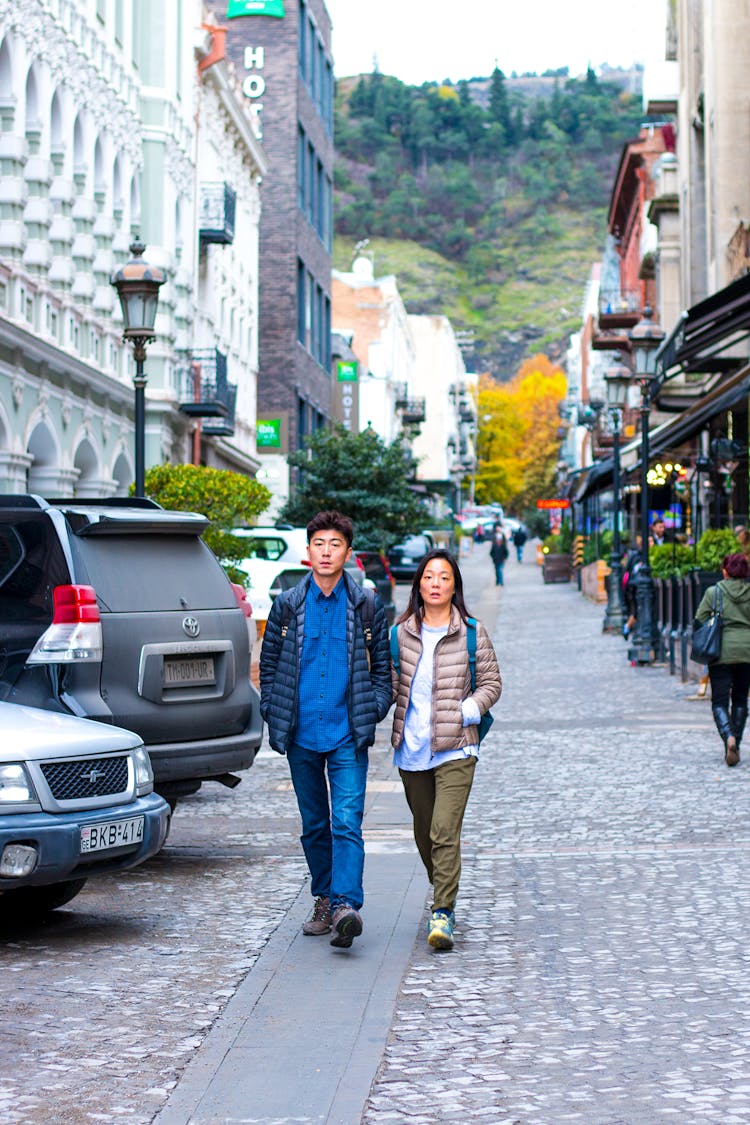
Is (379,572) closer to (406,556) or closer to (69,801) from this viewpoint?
(406,556)

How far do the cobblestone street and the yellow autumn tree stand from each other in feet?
414

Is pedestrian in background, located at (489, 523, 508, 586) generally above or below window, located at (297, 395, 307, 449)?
below

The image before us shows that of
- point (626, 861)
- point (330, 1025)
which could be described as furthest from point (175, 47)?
point (330, 1025)

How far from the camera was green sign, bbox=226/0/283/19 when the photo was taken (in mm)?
54406

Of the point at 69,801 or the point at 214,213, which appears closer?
the point at 69,801

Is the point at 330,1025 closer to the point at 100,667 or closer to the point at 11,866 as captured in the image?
the point at 11,866

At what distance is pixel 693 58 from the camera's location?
128 feet

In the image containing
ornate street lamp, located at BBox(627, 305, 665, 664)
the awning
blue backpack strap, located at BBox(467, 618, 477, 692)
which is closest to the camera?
blue backpack strap, located at BBox(467, 618, 477, 692)

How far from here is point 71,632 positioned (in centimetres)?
870

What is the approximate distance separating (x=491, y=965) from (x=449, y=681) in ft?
3.96

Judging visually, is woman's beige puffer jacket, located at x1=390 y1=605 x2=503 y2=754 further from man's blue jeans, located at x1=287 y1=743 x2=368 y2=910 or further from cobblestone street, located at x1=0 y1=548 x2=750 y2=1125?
cobblestone street, located at x1=0 y1=548 x2=750 y2=1125

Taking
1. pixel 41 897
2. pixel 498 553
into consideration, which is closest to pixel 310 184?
pixel 498 553

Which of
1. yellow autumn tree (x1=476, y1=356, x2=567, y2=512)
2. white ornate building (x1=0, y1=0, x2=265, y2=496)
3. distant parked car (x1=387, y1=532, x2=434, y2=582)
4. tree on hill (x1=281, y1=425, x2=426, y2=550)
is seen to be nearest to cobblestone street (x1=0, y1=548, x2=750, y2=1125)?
white ornate building (x1=0, y1=0, x2=265, y2=496)

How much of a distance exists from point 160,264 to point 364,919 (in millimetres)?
29064
